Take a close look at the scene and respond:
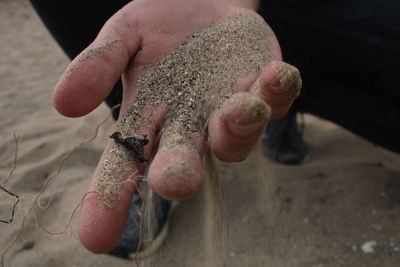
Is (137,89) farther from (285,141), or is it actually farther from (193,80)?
(285,141)

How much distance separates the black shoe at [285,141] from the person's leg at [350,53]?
1.14 feet

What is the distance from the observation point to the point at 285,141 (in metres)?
2.00

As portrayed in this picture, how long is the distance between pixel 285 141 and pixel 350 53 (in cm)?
62

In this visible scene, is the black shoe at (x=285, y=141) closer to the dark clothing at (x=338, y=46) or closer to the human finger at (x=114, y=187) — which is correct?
the dark clothing at (x=338, y=46)

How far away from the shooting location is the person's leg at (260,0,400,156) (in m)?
1.47

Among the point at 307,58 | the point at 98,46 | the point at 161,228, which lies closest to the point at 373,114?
the point at 307,58

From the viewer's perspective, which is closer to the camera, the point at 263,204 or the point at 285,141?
the point at 263,204

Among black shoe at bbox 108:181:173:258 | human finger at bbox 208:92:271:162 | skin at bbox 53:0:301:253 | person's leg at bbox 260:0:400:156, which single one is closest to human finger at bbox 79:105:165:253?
skin at bbox 53:0:301:253

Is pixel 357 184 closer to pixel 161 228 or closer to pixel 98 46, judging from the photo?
pixel 161 228

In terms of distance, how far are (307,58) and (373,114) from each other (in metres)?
0.34

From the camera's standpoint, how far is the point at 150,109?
1.02 m

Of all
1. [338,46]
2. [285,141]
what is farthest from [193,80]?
[285,141]

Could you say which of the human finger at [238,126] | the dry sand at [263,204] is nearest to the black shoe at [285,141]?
the dry sand at [263,204]

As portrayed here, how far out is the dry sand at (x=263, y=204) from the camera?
56.3 inches
